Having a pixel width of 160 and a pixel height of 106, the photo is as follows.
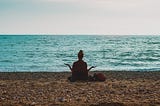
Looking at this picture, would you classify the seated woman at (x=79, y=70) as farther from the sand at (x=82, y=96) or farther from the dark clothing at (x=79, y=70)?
the sand at (x=82, y=96)

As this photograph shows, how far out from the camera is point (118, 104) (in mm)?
10172

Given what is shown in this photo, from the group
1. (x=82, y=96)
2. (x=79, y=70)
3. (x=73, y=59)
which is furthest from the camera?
(x=73, y=59)

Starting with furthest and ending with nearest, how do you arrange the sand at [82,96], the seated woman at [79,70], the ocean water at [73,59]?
the ocean water at [73,59]
the seated woman at [79,70]
the sand at [82,96]

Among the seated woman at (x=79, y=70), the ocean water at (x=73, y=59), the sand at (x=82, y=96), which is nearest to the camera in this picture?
the sand at (x=82, y=96)

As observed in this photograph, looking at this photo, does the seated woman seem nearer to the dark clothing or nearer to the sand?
the dark clothing

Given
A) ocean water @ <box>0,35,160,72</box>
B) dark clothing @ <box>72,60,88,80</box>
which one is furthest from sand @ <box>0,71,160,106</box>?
ocean water @ <box>0,35,160,72</box>

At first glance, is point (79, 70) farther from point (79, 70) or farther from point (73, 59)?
point (73, 59)

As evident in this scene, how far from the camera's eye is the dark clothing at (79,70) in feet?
57.5

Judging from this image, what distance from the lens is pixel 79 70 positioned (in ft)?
58.0

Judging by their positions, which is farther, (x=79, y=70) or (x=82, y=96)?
(x=79, y=70)

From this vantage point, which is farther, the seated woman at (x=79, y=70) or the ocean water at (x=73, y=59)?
the ocean water at (x=73, y=59)

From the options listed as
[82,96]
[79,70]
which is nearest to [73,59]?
[79,70]

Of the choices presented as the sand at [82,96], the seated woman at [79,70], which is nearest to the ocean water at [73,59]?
the seated woman at [79,70]

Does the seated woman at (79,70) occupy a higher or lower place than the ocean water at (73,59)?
higher
